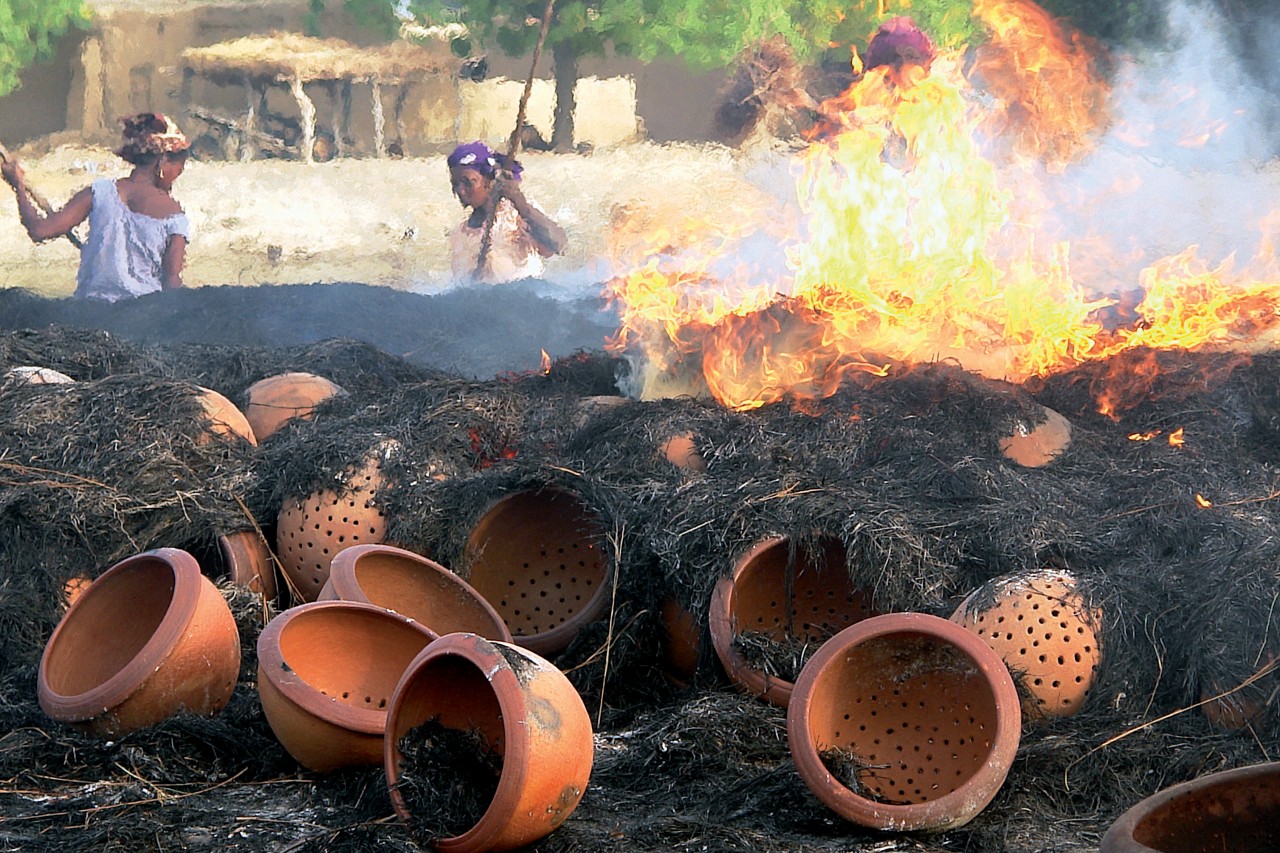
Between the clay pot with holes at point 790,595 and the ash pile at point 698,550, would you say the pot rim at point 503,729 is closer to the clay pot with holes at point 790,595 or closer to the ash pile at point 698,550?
the ash pile at point 698,550

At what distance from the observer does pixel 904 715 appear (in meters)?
4.21

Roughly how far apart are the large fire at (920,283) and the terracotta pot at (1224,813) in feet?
15.8

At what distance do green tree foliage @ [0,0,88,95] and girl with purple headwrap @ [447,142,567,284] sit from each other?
4.52 metres

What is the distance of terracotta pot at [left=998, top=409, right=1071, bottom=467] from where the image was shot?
6676 mm

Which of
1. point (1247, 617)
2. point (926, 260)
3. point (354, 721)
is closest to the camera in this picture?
point (354, 721)

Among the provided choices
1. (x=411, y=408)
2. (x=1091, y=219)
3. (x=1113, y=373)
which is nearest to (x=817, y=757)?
(x=411, y=408)

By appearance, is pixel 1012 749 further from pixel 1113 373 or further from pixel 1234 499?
pixel 1113 373

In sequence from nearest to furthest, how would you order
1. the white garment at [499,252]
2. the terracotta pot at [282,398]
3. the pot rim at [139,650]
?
the pot rim at [139,650] < the terracotta pot at [282,398] < the white garment at [499,252]

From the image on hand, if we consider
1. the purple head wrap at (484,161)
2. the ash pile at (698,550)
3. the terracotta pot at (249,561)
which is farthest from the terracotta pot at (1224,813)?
the purple head wrap at (484,161)

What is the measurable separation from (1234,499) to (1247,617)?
1.27m

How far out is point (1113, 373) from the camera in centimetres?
777

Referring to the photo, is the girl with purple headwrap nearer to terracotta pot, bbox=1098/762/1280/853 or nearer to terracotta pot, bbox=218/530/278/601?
terracotta pot, bbox=218/530/278/601

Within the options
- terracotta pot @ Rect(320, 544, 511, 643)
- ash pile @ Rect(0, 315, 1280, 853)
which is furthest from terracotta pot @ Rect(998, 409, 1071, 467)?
terracotta pot @ Rect(320, 544, 511, 643)

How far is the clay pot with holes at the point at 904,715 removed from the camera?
390 centimetres
